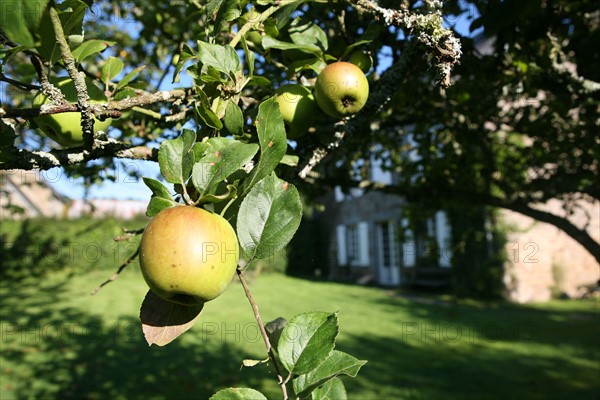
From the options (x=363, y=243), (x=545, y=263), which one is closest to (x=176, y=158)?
(x=545, y=263)

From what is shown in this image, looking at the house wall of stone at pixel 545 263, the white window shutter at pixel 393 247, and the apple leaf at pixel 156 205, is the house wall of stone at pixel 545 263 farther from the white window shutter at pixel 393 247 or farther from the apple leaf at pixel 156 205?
the apple leaf at pixel 156 205

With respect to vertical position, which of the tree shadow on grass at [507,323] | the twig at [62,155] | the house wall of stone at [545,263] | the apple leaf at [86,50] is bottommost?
the tree shadow on grass at [507,323]

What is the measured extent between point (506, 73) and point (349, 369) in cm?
232

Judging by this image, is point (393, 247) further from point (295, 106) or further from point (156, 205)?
point (156, 205)

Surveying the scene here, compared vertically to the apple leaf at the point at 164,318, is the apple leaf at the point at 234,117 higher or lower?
higher

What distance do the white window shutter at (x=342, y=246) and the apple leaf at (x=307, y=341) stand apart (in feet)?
63.6

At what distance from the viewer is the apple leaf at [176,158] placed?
0.94 meters

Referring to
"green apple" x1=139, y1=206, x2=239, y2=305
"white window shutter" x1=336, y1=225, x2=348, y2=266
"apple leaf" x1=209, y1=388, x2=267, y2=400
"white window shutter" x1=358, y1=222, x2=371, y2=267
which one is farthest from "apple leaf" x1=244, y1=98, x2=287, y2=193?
"white window shutter" x1=336, y1=225, x2=348, y2=266

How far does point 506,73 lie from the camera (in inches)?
104

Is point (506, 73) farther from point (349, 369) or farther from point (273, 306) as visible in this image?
point (273, 306)

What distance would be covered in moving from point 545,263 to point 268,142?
41.6ft

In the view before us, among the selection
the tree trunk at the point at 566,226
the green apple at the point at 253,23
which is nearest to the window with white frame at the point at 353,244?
the tree trunk at the point at 566,226

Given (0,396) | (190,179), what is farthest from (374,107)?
(0,396)

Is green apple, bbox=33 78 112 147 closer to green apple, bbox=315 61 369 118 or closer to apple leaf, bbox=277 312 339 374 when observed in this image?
green apple, bbox=315 61 369 118
